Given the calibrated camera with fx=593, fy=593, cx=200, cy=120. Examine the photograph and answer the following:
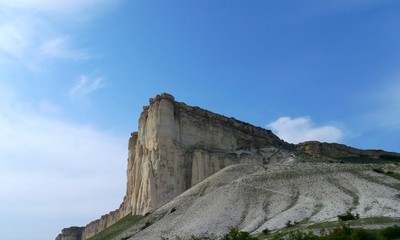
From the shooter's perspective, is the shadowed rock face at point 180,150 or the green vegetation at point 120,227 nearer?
the green vegetation at point 120,227

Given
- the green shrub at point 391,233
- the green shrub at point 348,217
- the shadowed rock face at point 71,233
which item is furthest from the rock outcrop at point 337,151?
the green shrub at point 391,233

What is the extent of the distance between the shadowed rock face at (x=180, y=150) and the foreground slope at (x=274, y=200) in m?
13.4

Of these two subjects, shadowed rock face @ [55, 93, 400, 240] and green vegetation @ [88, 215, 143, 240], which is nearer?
green vegetation @ [88, 215, 143, 240]

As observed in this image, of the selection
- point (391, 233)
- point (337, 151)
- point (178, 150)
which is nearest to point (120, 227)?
point (178, 150)

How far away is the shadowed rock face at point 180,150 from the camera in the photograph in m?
76.9

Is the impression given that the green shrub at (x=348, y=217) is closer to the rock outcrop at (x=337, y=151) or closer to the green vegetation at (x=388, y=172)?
the green vegetation at (x=388, y=172)

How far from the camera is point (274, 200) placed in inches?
2111

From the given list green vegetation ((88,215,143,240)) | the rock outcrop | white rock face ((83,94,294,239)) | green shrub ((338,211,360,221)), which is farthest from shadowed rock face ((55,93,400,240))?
green shrub ((338,211,360,221))

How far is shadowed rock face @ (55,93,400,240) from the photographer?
7688 centimetres

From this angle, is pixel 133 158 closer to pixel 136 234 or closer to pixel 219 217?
pixel 136 234

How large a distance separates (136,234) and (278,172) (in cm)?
1658

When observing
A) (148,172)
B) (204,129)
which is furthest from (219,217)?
(204,129)

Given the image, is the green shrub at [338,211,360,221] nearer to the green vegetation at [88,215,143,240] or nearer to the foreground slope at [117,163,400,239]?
the foreground slope at [117,163,400,239]

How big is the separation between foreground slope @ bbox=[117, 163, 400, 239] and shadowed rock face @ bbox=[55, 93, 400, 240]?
44.1ft
